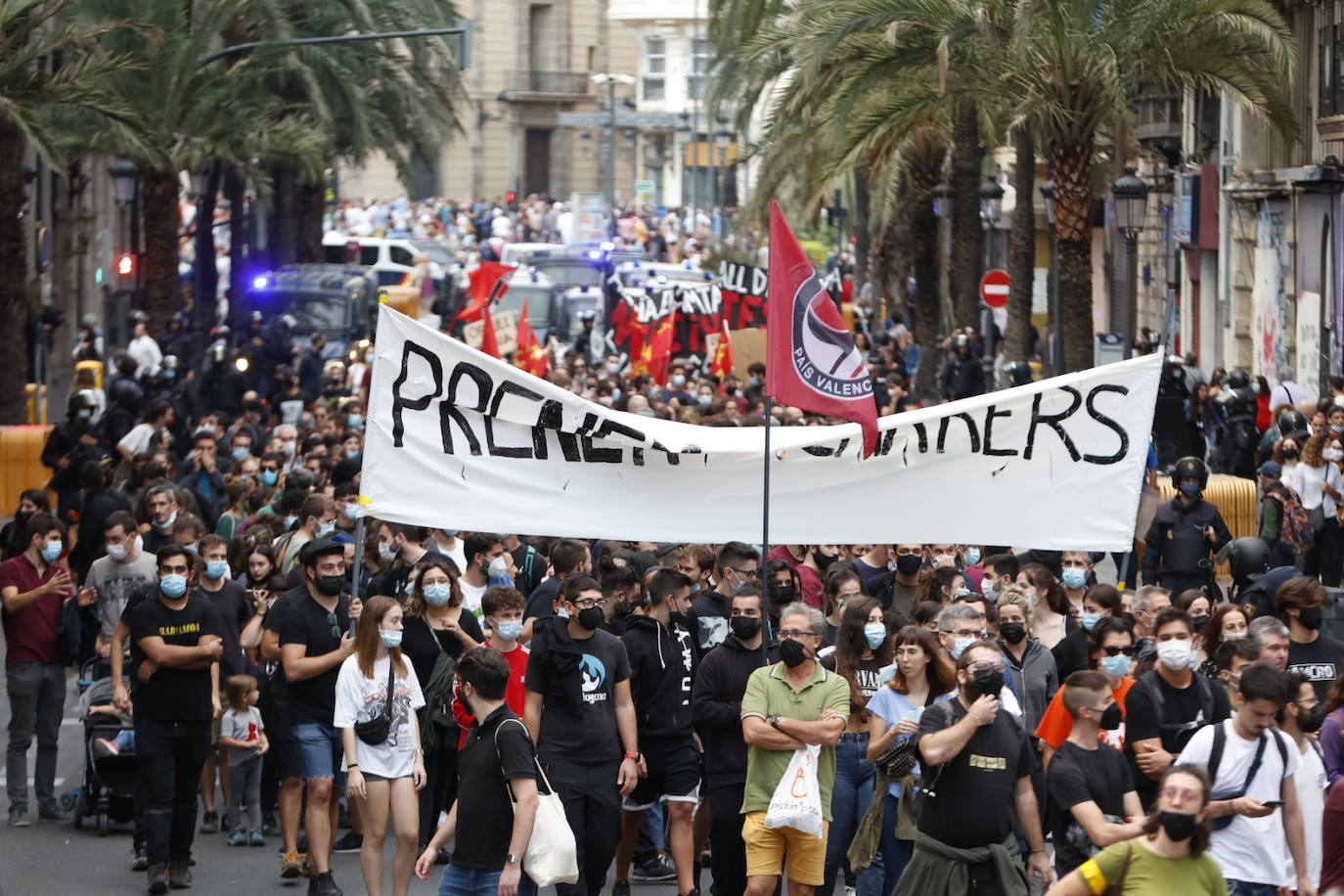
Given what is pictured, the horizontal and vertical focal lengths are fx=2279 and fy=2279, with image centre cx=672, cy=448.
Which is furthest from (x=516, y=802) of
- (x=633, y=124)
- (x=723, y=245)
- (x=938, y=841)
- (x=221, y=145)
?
(x=633, y=124)

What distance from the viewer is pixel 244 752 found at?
11.1 meters

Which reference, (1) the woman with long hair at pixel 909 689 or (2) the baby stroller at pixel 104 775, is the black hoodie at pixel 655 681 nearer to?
(1) the woman with long hair at pixel 909 689

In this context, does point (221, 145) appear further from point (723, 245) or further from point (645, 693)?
point (645, 693)

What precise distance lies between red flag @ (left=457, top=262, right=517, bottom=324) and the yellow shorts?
16686mm

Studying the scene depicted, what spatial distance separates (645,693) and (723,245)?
131 ft

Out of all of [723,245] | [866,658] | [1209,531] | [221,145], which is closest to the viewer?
[866,658]

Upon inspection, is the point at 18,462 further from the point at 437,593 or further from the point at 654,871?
the point at 437,593

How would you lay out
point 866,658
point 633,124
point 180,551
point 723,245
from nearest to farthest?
1. point 866,658
2. point 180,551
3. point 723,245
4. point 633,124

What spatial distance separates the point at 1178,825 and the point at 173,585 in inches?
209

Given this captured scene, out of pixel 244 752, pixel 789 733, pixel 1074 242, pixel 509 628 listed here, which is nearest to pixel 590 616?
pixel 509 628

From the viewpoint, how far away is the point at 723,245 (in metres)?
49.4

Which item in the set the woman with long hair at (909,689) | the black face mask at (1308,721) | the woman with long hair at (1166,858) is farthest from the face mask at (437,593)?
the woman with long hair at (1166,858)

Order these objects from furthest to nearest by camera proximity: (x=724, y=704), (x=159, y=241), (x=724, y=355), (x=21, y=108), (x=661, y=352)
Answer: (x=159, y=241) → (x=724, y=355) → (x=661, y=352) → (x=21, y=108) → (x=724, y=704)

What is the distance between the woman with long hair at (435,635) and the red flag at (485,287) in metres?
15.3
